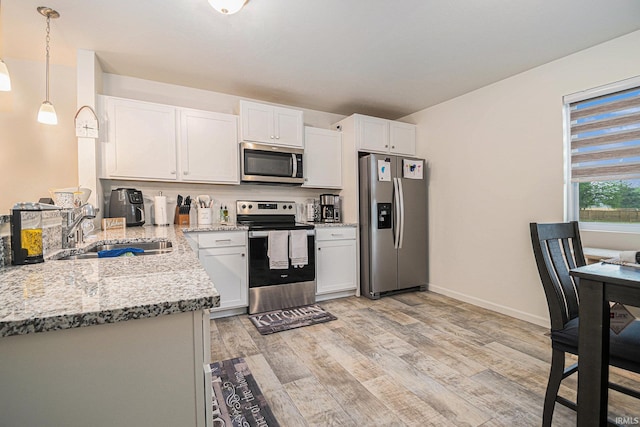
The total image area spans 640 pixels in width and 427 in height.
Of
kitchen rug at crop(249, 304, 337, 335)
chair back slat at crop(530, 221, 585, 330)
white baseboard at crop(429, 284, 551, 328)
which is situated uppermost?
chair back slat at crop(530, 221, 585, 330)

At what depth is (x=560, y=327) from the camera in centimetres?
141

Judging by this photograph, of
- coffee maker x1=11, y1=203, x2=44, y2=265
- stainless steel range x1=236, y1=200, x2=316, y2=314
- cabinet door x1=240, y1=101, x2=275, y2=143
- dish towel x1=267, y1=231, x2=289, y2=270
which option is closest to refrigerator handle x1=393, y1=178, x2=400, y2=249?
stainless steel range x1=236, y1=200, x2=316, y2=314

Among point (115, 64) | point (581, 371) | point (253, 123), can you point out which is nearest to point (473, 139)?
point (253, 123)

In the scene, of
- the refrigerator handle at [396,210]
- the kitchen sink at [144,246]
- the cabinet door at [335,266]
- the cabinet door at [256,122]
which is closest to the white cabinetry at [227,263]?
the kitchen sink at [144,246]

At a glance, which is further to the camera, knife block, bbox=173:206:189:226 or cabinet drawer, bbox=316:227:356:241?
cabinet drawer, bbox=316:227:356:241

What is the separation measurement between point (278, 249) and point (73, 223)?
1744mm

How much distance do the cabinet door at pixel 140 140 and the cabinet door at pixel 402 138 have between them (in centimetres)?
258

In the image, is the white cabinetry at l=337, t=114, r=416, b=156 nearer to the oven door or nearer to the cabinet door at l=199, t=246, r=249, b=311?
the oven door

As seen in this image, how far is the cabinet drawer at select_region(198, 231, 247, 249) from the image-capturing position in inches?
112

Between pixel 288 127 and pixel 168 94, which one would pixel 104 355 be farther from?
pixel 168 94

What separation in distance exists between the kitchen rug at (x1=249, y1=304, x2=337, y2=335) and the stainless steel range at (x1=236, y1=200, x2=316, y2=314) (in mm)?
92

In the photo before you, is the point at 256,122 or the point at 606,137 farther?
the point at 256,122

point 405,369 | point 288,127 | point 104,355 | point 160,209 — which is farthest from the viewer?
point 288,127

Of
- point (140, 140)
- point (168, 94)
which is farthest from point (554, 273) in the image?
point (168, 94)
